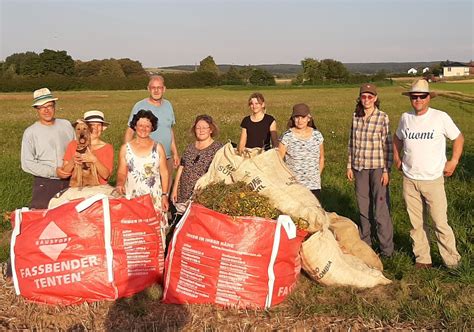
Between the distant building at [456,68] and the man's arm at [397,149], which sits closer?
the man's arm at [397,149]

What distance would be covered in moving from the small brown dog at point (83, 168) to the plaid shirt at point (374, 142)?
2.54 m

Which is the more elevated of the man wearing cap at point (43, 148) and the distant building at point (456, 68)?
the distant building at point (456, 68)

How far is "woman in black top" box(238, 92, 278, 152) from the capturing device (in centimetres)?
552

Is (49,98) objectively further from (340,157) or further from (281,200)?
(340,157)

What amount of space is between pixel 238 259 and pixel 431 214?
1.91 metres

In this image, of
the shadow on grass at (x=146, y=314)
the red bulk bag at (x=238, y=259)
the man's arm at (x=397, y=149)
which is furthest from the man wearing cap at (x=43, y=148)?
the man's arm at (x=397, y=149)

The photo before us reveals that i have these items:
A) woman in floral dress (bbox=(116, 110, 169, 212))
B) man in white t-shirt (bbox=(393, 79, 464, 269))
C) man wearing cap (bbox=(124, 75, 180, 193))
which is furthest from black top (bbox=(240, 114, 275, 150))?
man in white t-shirt (bbox=(393, 79, 464, 269))

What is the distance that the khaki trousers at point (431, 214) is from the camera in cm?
450

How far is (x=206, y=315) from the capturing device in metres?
3.65

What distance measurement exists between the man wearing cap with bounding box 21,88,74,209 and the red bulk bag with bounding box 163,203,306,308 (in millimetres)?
1694

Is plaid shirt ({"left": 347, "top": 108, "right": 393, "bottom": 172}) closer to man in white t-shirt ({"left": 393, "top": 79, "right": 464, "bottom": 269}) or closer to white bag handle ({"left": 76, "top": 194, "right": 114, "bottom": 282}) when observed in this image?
man in white t-shirt ({"left": 393, "top": 79, "right": 464, "bottom": 269})

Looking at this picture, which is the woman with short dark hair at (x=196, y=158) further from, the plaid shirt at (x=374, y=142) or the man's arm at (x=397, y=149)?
the man's arm at (x=397, y=149)

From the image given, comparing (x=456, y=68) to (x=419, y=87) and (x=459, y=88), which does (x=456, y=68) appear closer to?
(x=459, y=88)

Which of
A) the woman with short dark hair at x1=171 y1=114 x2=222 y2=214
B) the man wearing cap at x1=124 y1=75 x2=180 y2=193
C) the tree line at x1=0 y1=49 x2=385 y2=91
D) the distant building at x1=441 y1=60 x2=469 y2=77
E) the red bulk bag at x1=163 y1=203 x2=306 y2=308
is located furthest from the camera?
the distant building at x1=441 y1=60 x2=469 y2=77
